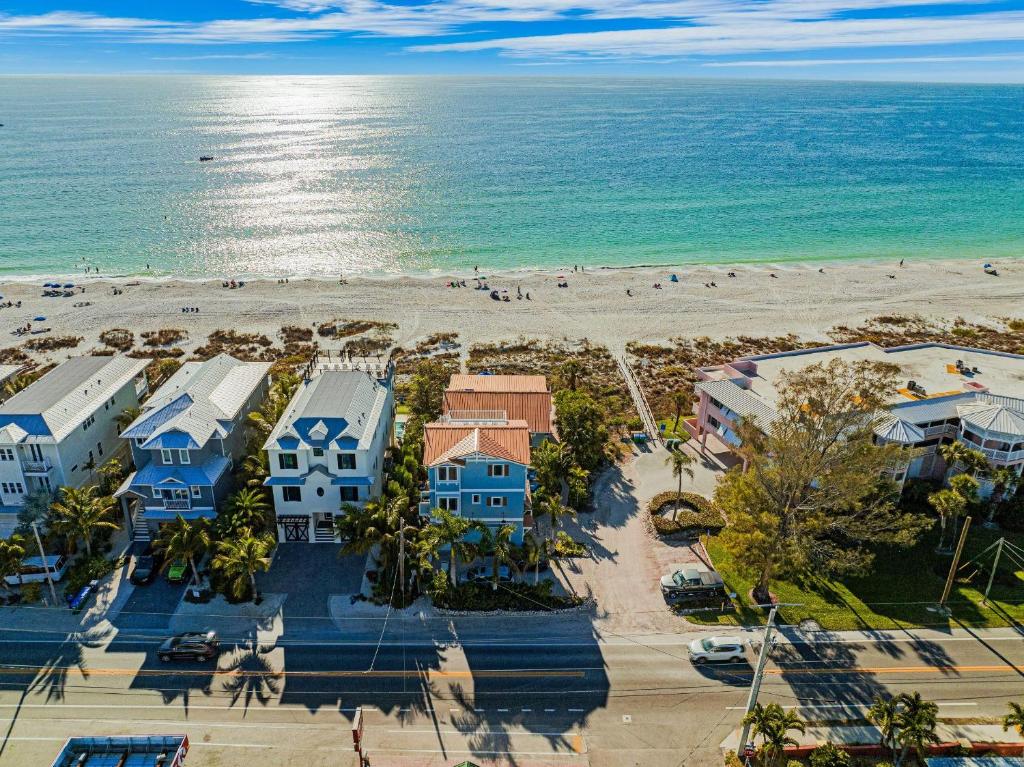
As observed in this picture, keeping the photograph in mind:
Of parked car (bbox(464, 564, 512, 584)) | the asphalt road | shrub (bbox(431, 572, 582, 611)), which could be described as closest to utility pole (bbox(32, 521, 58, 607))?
the asphalt road

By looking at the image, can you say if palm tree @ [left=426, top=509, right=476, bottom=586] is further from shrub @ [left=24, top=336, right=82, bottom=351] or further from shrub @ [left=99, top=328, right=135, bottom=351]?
shrub @ [left=24, top=336, right=82, bottom=351]

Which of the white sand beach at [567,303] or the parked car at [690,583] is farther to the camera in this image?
the white sand beach at [567,303]

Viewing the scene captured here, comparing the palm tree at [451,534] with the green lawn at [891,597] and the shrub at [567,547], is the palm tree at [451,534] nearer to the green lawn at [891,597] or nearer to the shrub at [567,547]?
the shrub at [567,547]

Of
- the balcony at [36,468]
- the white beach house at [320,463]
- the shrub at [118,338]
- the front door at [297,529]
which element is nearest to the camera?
the white beach house at [320,463]

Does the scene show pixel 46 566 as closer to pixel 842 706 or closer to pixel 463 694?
pixel 463 694

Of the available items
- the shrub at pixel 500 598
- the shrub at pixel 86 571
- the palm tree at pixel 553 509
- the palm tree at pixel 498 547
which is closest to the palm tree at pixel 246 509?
the shrub at pixel 86 571

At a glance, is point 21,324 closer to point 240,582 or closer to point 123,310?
point 123,310

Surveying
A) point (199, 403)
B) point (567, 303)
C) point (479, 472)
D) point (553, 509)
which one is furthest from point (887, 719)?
point (567, 303)

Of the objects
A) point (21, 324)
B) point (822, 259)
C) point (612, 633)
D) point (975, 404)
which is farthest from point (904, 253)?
point (21, 324)
